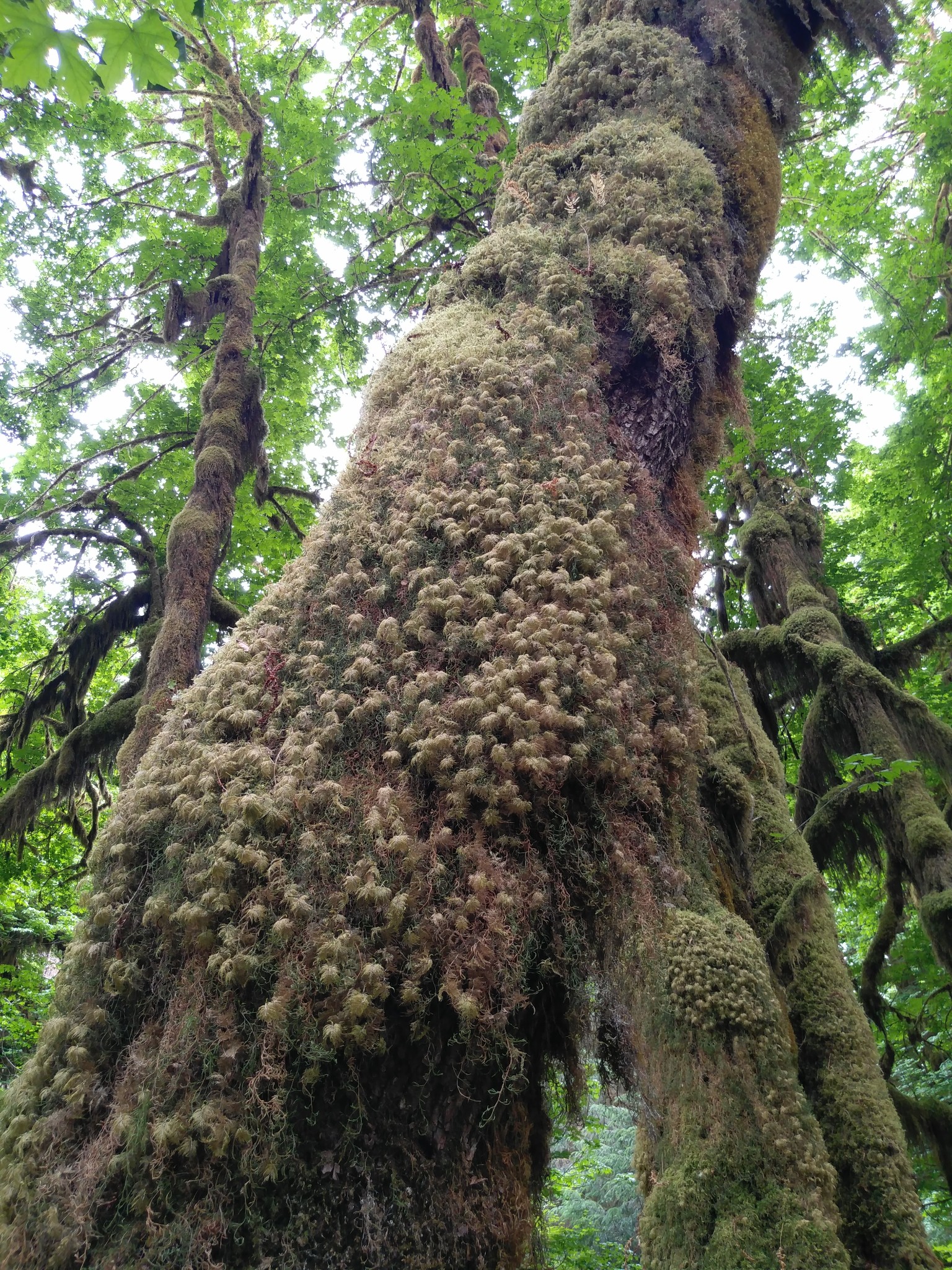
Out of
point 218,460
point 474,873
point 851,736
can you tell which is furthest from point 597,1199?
point 474,873

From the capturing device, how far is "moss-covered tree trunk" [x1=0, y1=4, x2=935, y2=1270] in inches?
61.4

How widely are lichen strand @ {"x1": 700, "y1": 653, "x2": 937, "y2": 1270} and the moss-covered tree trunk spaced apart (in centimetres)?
2

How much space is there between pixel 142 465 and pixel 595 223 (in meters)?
6.48

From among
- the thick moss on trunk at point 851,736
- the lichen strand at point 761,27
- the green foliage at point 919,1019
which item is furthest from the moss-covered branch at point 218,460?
the green foliage at point 919,1019

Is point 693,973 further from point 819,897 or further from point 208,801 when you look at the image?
point 819,897

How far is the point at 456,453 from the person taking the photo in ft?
8.69

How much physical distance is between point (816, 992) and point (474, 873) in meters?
3.06

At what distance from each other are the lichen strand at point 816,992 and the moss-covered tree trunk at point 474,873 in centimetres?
2

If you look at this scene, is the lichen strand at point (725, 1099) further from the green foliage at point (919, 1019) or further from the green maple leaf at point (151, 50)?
the green foliage at point (919, 1019)

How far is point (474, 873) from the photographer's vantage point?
1.80 metres

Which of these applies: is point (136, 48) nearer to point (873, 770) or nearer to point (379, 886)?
point (379, 886)

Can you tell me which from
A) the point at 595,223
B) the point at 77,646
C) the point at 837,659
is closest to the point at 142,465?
the point at 77,646

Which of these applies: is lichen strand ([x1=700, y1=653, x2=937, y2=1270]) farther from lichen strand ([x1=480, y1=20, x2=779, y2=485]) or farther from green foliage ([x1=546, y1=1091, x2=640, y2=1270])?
green foliage ([x1=546, y1=1091, x2=640, y2=1270])

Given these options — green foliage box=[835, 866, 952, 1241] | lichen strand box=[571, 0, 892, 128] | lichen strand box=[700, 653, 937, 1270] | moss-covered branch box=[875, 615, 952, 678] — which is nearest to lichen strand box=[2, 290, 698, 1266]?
lichen strand box=[700, 653, 937, 1270]
